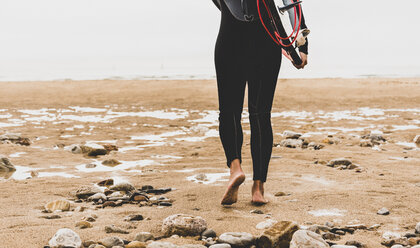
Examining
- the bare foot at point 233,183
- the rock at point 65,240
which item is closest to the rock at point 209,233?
the bare foot at point 233,183

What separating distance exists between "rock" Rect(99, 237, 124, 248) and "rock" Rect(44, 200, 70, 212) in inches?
32.9

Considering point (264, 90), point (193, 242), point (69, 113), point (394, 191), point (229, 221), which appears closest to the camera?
A: point (193, 242)

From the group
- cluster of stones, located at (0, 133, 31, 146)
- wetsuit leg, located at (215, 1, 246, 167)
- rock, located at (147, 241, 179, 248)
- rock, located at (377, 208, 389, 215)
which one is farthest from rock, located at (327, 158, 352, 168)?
cluster of stones, located at (0, 133, 31, 146)

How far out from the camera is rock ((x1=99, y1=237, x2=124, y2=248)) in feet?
7.19

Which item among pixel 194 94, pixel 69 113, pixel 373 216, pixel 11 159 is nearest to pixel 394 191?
pixel 373 216

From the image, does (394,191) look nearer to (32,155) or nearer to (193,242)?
(193,242)

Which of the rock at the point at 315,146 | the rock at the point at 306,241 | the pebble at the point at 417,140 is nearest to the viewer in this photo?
the rock at the point at 306,241

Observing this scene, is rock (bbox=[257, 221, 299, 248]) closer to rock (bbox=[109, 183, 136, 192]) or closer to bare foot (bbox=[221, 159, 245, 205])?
bare foot (bbox=[221, 159, 245, 205])

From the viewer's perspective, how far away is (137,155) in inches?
208

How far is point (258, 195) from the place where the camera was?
306cm

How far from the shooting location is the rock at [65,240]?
215cm

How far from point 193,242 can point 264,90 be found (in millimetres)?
1170

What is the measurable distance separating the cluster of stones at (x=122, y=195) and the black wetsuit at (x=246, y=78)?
0.67 metres

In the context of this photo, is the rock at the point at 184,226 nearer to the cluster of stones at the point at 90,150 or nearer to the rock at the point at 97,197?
the rock at the point at 97,197
